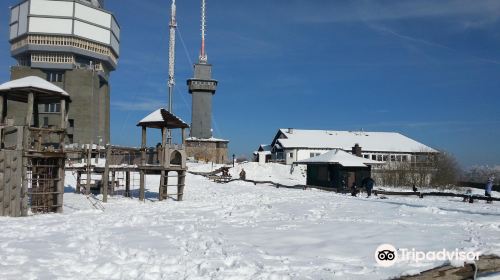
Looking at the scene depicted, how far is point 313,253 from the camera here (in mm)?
9633

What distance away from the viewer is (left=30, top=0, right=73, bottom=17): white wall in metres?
67.6

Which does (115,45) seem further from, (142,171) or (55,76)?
(142,171)

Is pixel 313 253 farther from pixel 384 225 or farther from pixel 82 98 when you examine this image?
pixel 82 98

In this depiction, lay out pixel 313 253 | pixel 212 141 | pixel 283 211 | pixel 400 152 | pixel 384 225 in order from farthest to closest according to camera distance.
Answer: pixel 212 141 → pixel 400 152 → pixel 283 211 → pixel 384 225 → pixel 313 253

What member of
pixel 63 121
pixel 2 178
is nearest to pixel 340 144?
pixel 63 121

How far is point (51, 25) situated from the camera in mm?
67688

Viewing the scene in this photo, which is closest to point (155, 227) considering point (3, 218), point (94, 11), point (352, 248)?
point (3, 218)

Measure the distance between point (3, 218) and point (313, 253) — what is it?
11.4 meters

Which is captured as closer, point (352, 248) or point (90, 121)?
point (352, 248)

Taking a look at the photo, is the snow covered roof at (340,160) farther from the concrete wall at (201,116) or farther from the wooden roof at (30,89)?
the concrete wall at (201,116)

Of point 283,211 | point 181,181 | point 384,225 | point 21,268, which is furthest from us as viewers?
point 181,181

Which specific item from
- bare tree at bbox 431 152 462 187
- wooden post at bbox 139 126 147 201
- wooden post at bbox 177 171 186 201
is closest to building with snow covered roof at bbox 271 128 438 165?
bare tree at bbox 431 152 462 187

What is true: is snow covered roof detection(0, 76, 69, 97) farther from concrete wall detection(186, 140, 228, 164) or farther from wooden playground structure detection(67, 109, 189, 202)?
concrete wall detection(186, 140, 228, 164)

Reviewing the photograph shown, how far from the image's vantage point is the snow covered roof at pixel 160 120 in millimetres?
24872
